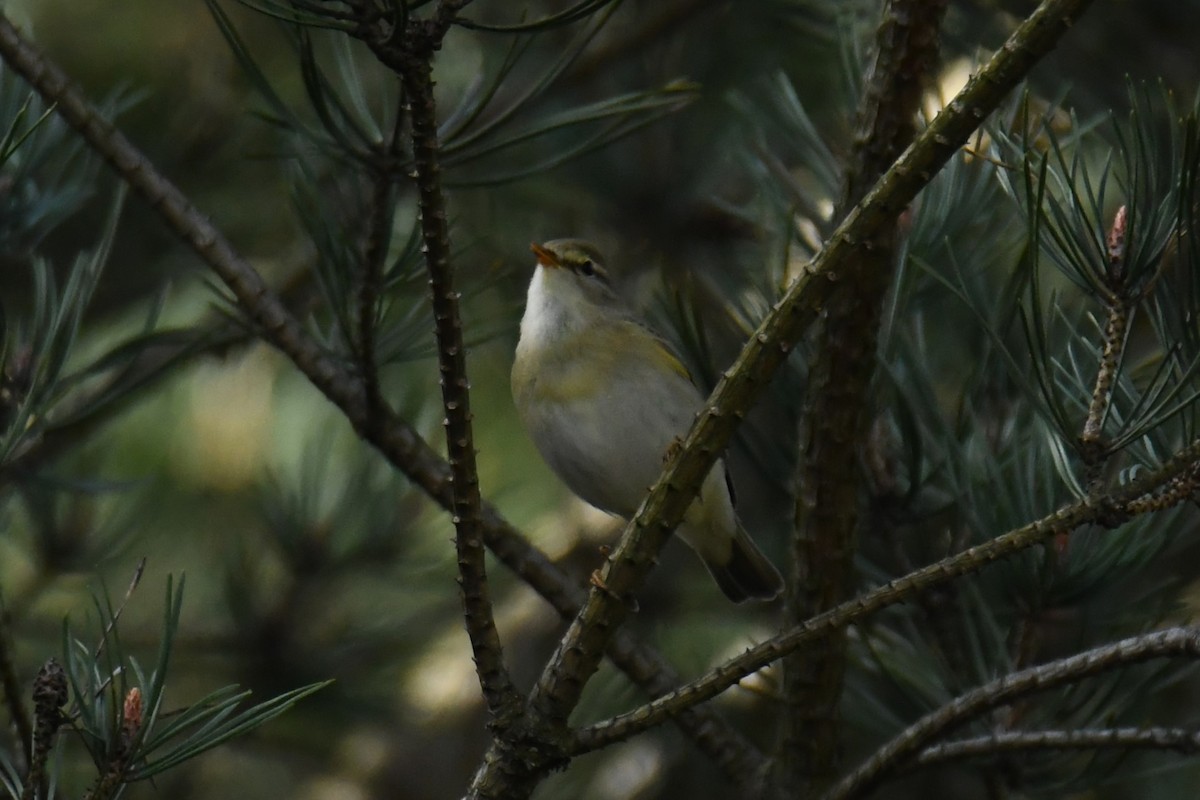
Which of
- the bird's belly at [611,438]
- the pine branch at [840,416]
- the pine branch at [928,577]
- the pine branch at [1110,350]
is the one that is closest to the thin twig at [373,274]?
the pine branch at [840,416]

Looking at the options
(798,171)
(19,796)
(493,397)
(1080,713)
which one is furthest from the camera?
(493,397)

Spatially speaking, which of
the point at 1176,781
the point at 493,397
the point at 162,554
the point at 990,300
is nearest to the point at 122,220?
the point at 162,554

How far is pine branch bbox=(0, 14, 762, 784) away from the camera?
7.70ft

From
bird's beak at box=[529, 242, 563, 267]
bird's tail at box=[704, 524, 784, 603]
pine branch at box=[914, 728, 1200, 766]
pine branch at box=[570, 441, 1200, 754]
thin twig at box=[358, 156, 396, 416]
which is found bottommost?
pine branch at box=[914, 728, 1200, 766]

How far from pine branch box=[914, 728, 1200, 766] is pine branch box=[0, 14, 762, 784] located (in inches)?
18.6

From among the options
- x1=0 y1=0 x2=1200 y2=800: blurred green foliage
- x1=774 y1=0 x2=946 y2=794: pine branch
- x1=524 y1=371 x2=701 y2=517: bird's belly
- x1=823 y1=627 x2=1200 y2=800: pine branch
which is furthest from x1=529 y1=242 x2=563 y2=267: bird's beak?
x1=823 y1=627 x2=1200 y2=800: pine branch

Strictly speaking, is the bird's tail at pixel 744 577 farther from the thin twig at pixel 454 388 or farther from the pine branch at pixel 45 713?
the pine branch at pixel 45 713

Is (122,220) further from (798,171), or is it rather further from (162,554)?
(798,171)

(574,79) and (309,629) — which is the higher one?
(574,79)

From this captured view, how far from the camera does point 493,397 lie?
461cm

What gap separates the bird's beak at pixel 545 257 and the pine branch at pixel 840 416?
1.27 meters

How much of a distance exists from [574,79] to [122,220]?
4.10ft

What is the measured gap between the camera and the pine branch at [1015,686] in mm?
1586

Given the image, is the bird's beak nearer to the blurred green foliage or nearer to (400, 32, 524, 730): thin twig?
the blurred green foliage
